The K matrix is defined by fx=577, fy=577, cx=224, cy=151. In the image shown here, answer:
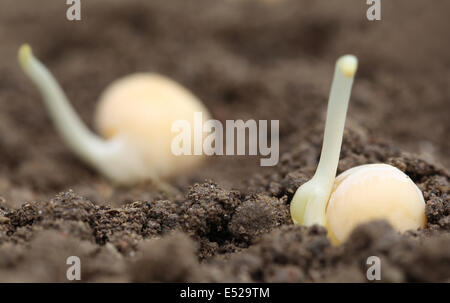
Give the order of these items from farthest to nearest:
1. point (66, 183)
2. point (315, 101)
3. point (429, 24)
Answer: point (429, 24) < point (315, 101) < point (66, 183)

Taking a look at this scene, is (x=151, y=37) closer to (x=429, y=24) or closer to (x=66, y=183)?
(x=66, y=183)

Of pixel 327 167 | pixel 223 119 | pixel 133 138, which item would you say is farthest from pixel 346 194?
pixel 223 119

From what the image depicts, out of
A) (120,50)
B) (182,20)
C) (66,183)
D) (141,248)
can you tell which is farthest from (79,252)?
(182,20)

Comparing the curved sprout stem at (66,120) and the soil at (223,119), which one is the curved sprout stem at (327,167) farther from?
the curved sprout stem at (66,120)

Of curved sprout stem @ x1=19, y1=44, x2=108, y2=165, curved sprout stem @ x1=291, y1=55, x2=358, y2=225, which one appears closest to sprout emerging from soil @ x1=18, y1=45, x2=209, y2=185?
curved sprout stem @ x1=19, y1=44, x2=108, y2=165

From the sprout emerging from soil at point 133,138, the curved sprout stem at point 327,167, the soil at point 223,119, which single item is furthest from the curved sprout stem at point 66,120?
the curved sprout stem at point 327,167

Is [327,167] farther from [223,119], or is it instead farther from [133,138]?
[223,119]

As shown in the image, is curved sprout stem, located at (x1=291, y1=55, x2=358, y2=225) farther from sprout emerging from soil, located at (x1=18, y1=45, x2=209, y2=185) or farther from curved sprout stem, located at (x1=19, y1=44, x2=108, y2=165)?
curved sprout stem, located at (x1=19, y1=44, x2=108, y2=165)
